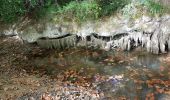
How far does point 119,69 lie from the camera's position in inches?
393

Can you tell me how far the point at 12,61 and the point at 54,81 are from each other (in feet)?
8.10

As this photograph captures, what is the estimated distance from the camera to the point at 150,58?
34.2ft

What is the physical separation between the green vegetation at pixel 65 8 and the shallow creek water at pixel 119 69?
4.71 feet

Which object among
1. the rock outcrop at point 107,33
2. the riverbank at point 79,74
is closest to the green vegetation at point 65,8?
the rock outcrop at point 107,33

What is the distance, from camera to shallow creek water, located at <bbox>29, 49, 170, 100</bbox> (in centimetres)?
860

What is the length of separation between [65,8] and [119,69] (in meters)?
3.47

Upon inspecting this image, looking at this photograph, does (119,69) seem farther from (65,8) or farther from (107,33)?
(65,8)

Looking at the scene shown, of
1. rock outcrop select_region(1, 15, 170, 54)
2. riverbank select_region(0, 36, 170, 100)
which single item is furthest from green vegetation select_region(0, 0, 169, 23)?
riverbank select_region(0, 36, 170, 100)

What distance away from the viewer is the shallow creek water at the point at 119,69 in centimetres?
860

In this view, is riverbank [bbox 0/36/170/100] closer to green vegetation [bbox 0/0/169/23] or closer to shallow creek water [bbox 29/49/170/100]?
shallow creek water [bbox 29/49/170/100]

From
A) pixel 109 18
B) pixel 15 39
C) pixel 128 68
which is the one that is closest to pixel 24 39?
pixel 15 39

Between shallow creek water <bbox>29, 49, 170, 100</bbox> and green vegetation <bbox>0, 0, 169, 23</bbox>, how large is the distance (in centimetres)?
144

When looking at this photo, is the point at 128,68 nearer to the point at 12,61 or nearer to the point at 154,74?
the point at 154,74

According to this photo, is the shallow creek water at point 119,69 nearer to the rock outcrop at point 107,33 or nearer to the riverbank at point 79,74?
the riverbank at point 79,74
